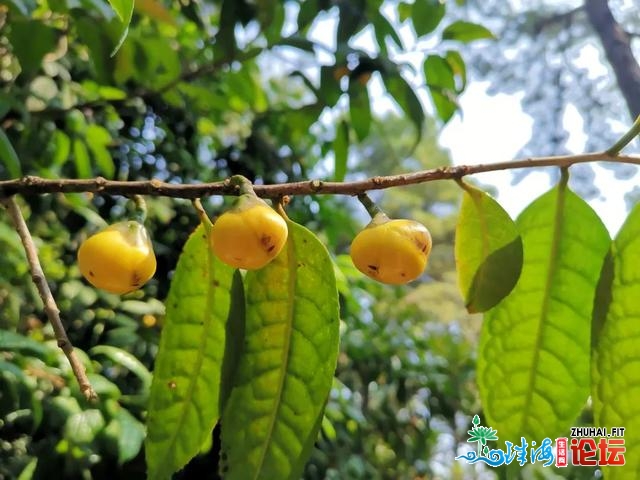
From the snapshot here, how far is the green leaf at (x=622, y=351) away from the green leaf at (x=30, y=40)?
86cm

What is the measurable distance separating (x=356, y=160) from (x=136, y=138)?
4.41 metres

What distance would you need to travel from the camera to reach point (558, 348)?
51cm

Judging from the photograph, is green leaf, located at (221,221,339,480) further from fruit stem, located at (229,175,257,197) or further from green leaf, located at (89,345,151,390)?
green leaf, located at (89,345,151,390)

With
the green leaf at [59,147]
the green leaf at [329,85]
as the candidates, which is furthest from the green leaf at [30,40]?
the green leaf at [329,85]

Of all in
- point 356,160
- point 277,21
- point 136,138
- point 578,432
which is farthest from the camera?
point 356,160

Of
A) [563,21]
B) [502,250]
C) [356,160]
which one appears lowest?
[502,250]

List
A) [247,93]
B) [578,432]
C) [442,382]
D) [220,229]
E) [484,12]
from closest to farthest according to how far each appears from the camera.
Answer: [220,229]
[578,432]
[247,93]
[442,382]
[484,12]

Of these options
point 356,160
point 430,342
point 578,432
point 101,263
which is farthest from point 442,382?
point 356,160

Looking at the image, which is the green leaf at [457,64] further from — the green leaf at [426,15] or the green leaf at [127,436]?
the green leaf at [127,436]

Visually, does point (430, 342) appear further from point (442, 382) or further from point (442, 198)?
point (442, 198)

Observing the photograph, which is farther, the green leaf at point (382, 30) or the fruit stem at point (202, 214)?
the green leaf at point (382, 30)

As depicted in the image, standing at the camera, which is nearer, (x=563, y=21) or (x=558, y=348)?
(x=558, y=348)

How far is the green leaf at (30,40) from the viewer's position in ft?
3.25

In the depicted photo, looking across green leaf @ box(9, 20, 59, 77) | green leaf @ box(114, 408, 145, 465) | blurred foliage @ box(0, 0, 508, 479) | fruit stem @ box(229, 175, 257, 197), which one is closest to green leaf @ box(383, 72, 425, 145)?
blurred foliage @ box(0, 0, 508, 479)
